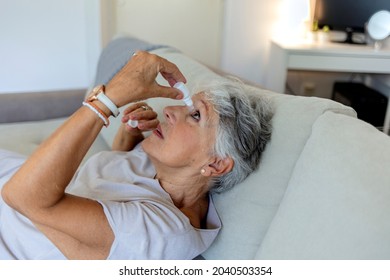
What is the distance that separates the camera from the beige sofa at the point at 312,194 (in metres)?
0.69

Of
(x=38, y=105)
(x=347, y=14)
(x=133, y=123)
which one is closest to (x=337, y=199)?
(x=133, y=123)

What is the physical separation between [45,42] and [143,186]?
2100mm

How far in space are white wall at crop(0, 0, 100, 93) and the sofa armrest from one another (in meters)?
0.84

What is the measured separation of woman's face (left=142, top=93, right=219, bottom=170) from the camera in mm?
1030

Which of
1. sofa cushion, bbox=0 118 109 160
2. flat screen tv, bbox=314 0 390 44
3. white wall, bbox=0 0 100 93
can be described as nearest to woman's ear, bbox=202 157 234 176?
sofa cushion, bbox=0 118 109 160

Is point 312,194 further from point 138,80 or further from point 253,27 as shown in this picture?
point 253,27

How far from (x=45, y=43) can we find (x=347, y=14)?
2.23 m

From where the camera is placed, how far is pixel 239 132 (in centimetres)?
103

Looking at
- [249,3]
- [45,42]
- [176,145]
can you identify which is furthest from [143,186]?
[249,3]

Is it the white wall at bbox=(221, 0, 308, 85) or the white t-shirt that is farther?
the white wall at bbox=(221, 0, 308, 85)

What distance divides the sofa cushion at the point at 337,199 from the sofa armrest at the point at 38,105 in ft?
4.97

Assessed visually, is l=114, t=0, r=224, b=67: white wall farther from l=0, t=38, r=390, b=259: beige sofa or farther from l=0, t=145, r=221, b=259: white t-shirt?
l=0, t=38, r=390, b=259: beige sofa

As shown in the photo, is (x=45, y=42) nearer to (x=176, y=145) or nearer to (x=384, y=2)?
(x=176, y=145)

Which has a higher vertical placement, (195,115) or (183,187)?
(195,115)
